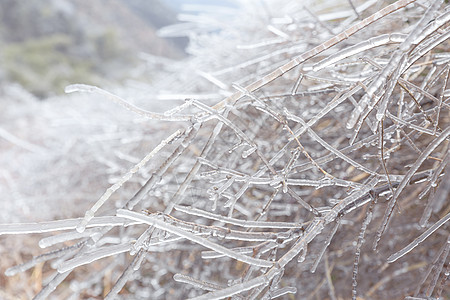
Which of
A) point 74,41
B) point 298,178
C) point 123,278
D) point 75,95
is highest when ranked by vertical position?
point 123,278

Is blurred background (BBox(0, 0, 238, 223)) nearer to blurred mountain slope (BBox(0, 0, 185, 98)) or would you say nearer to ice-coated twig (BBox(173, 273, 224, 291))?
blurred mountain slope (BBox(0, 0, 185, 98))

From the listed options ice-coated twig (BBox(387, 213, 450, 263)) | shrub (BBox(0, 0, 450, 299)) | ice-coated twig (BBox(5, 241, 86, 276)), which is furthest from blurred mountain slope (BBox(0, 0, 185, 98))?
ice-coated twig (BBox(387, 213, 450, 263))

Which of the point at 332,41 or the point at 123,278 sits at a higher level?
the point at 332,41

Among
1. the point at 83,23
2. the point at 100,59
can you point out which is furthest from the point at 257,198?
the point at 83,23

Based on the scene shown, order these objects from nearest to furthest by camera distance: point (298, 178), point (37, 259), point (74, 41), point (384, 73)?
point (384, 73), point (37, 259), point (298, 178), point (74, 41)

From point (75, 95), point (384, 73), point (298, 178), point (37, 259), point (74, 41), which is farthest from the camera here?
point (74, 41)

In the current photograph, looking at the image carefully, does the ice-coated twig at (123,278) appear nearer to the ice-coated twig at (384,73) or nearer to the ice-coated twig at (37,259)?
the ice-coated twig at (37,259)

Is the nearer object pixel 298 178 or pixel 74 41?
pixel 298 178

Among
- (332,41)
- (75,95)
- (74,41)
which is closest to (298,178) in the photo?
(332,41)

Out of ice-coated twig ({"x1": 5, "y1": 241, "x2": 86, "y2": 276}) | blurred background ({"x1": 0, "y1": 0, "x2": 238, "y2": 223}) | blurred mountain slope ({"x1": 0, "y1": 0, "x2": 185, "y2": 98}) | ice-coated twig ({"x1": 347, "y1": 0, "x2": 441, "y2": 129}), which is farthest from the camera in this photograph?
blurred mountain slope ({"x1": 0, "y1": 0, "x2": 185, "y2": 98})

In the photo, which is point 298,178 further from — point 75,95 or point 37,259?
point 75,95

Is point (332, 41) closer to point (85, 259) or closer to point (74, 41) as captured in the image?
point (85, 259)
